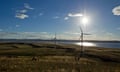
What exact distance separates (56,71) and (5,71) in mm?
5551

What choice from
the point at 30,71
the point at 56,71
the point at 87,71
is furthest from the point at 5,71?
the point at 87,71

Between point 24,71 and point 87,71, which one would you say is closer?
point 24,71

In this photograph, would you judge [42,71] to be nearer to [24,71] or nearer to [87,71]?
[24,71]

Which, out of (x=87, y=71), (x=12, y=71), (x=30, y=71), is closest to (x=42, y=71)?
(x=30, y=71)

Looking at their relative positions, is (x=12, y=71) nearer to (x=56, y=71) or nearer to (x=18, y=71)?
(x=18, y=71)

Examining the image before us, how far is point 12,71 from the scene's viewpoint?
2225cm

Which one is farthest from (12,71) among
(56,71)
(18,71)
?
(56,71)

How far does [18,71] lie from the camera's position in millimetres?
22500

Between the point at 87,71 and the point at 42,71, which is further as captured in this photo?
the point at 87,71

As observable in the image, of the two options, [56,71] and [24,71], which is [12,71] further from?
[56,71]

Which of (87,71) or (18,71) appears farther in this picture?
(87,71)

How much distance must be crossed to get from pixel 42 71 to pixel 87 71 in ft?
18.7

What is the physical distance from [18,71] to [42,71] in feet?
8.62

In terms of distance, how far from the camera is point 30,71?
74.6 feet
